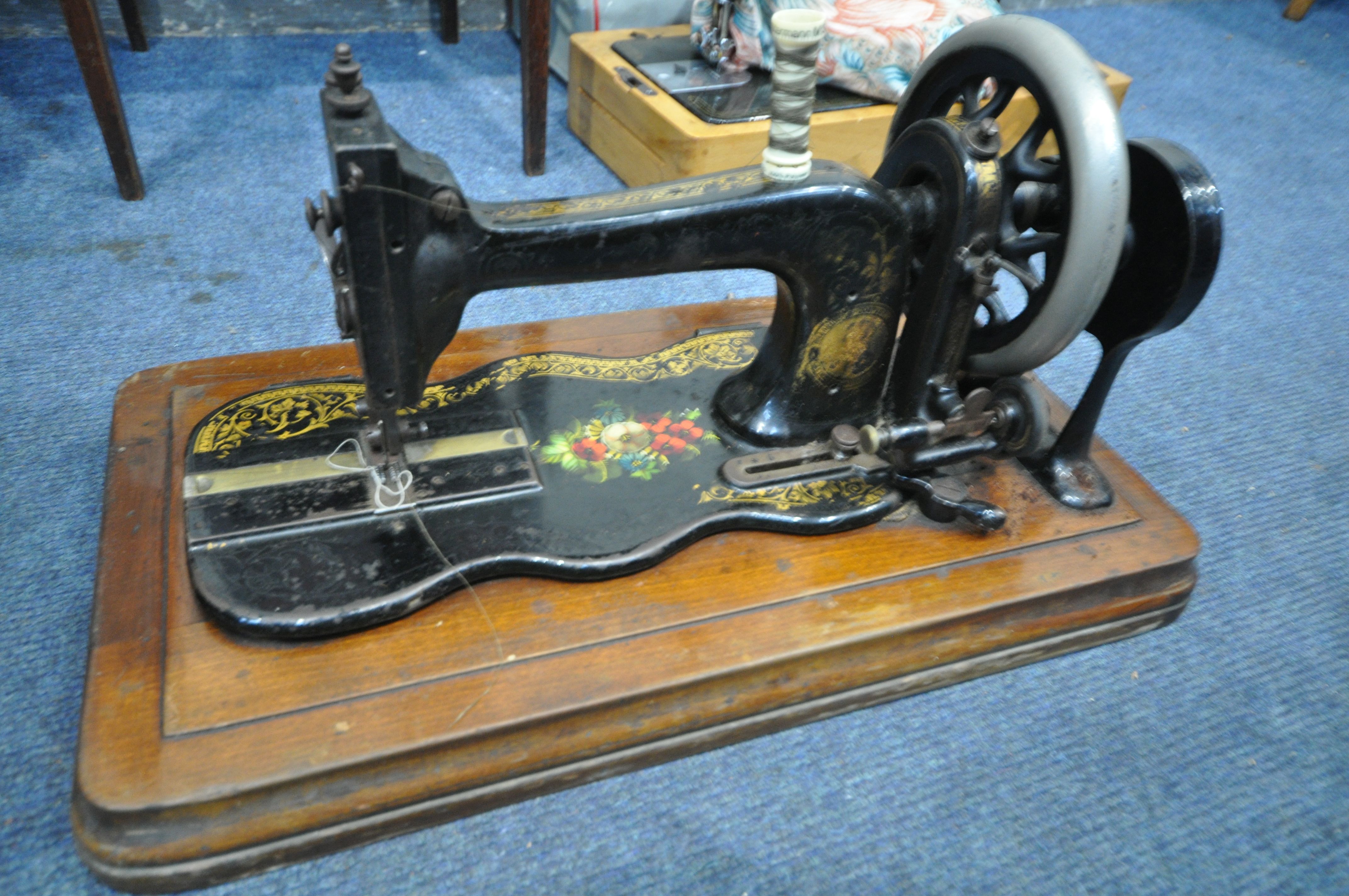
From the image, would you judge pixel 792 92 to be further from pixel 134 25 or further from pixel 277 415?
pixel 134 25

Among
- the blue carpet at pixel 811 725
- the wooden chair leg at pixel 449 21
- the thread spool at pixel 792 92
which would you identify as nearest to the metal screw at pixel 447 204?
the thread spool at pixel 792 92

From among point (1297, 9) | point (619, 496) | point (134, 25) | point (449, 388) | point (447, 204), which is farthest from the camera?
point (1297, 9)

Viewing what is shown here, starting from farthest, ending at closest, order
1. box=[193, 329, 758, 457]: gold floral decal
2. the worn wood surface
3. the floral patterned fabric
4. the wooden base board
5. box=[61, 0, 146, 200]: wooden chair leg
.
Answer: the floral patterned fabric, the worn wood surface, box=[61, 0, 146, 200]: wooden chair leg, box=[193, 329, 758, 457]: gold floral decal, the wooden base board

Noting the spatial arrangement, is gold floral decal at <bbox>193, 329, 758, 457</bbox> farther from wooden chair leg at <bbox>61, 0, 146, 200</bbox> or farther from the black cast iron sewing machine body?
wooden chair leg at <bbox>61, 0, 146, 200</bbox>

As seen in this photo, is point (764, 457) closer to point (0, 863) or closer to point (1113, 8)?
point (0, 863)

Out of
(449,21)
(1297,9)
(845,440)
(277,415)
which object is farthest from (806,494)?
(1297,9)

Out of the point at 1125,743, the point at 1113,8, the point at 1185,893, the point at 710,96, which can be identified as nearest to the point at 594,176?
the point at 710,96

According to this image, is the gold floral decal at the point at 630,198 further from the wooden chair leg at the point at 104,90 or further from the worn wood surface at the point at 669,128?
the wooden chair leg at the point at 104,90

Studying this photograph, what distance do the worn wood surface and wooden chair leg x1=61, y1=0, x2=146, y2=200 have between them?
3.68 feet

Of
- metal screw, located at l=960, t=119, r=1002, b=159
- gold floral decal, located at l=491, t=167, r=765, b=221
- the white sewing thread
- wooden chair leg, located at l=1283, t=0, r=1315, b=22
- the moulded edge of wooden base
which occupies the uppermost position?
metal screw, located at l=960, t=119, r=1002, b=159

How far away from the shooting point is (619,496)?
1.25m

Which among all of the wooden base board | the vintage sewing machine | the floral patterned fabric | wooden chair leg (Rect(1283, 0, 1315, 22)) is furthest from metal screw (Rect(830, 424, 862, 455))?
wooden chair leg (Rect(1283, 0, 1315, 22))

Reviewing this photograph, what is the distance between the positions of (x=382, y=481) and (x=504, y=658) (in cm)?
28

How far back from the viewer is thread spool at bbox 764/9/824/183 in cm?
102
